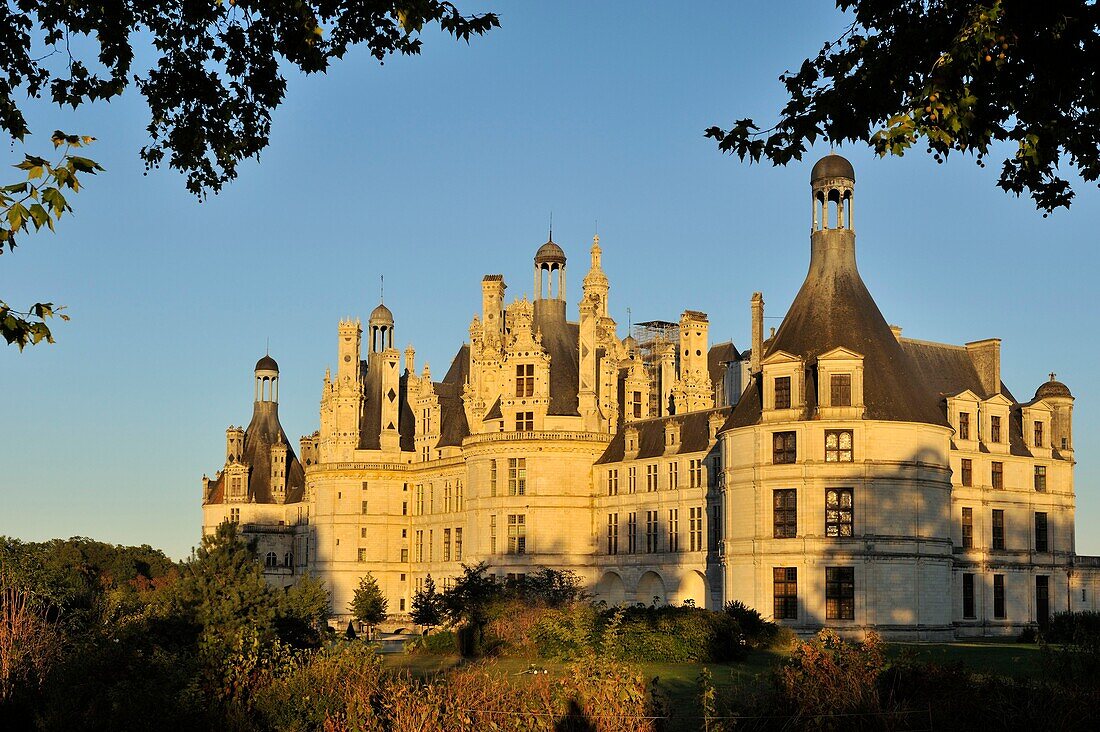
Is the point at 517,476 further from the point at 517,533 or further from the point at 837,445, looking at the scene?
the point at 837,445

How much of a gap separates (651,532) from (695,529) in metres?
3.68

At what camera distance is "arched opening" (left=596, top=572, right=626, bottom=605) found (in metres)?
75.5

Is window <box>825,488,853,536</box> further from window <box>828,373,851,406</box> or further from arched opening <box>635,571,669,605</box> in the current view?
arched opening <box>635,571,669,605</box>

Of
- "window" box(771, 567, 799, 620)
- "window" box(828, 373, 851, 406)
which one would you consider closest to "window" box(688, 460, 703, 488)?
"window" box(771, 567, 799, 620)

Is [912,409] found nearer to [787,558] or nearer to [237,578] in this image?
[787,558]

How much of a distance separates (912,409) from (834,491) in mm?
4683

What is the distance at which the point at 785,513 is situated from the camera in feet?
190

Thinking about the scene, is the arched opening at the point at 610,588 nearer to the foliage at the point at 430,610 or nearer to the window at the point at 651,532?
the window at the point at 651,532

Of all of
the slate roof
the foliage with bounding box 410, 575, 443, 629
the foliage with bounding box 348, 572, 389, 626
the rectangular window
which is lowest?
the foliage with bounding box 348, 572, 389, 626

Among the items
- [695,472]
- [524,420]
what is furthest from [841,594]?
[524,420]

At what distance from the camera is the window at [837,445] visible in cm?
5706

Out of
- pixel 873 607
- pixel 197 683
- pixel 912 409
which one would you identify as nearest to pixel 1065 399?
pixel 912 409

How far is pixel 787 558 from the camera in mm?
57281

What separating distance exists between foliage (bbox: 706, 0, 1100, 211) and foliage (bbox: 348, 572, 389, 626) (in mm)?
70886
